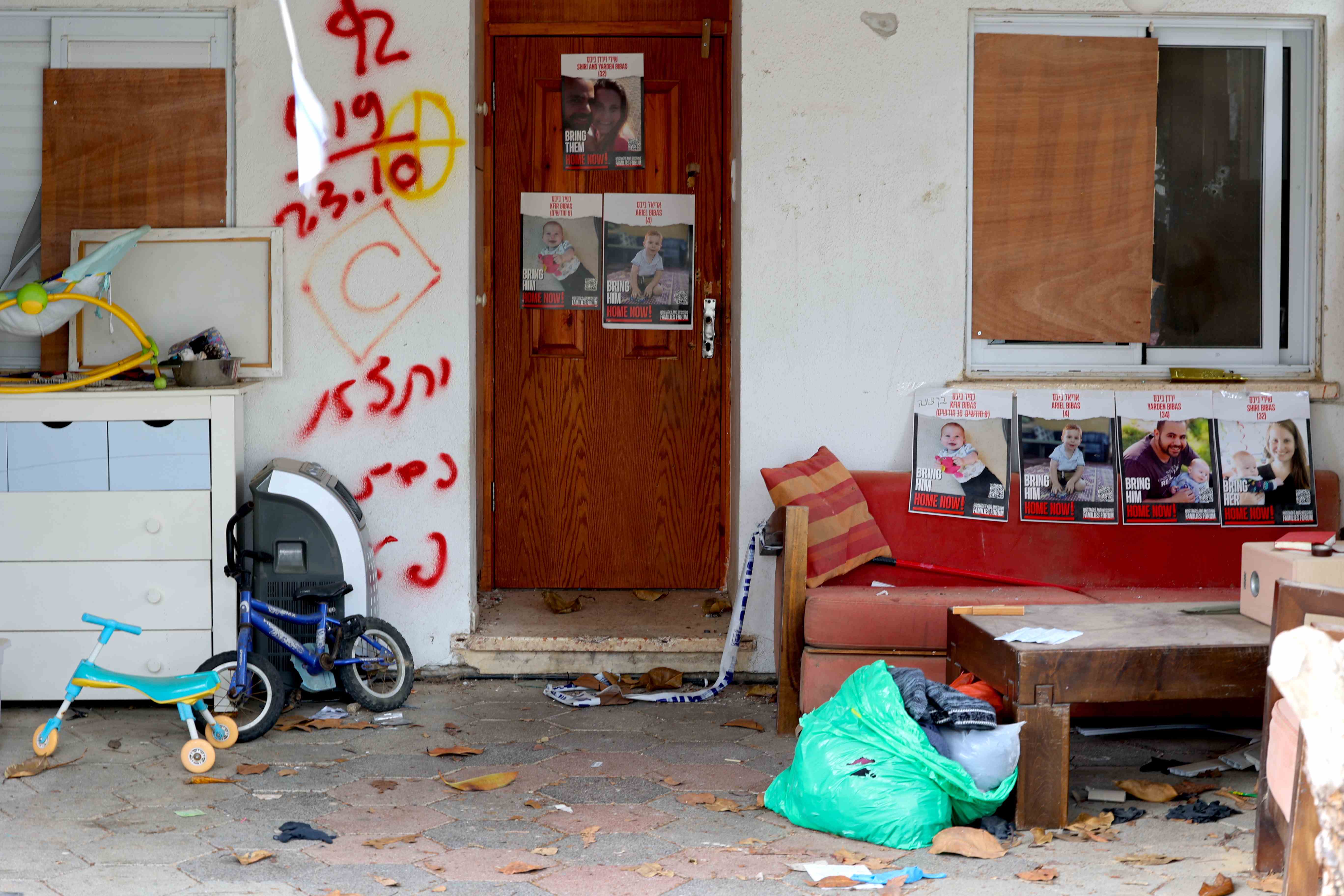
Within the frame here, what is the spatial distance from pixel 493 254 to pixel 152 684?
2329 mm

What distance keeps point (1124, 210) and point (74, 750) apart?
13.2ft

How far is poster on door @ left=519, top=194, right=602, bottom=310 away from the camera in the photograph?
16.7 ft

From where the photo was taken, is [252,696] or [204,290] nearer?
[252,696]

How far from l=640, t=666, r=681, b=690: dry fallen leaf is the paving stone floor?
0.64ft

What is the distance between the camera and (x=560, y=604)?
4828mm

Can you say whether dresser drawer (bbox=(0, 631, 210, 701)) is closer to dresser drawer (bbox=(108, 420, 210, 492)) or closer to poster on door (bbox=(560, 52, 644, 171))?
dresser drawer (bbox=(108, 420, 210, 492))

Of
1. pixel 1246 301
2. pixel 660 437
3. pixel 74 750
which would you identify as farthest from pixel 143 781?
pixel 1246 301

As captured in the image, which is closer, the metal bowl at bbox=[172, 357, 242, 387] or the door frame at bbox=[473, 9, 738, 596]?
the metal bowl at bbox=[172, 357, 242, 387]

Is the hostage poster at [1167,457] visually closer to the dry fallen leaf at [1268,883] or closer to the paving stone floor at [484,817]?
the paving stone floor at [484,817]

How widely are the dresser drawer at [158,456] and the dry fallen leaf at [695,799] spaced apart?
6.36 ft

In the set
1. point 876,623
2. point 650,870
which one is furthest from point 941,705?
point 650,870

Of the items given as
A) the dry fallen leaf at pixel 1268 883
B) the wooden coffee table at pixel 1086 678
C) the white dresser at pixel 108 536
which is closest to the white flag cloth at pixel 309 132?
the white dresser at pixel 108 536

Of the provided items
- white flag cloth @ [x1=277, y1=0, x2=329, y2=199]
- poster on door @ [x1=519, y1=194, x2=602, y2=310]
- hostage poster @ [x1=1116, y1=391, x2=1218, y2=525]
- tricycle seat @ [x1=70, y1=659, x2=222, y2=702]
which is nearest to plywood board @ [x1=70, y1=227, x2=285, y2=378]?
white flag cloth @ [x1=277, y1=0, x2=329, y2=199]

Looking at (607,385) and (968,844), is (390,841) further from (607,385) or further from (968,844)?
(607,385)
